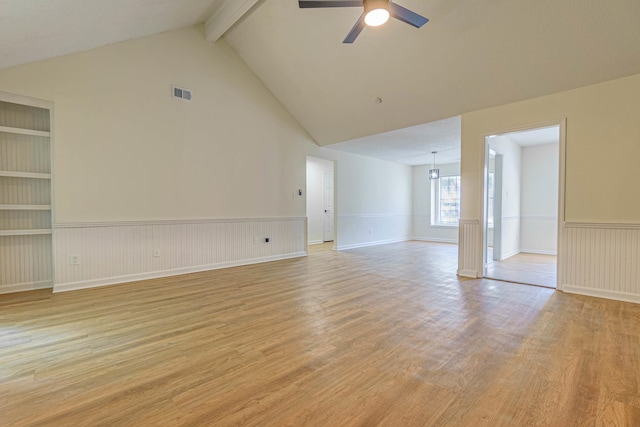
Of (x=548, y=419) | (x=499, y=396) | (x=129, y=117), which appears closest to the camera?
(x=548, y=419)

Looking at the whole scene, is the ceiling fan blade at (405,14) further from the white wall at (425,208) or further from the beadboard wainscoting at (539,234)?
the white wall at (425,208)

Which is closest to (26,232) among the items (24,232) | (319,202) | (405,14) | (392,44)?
(24,232)

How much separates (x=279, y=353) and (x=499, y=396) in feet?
4.41

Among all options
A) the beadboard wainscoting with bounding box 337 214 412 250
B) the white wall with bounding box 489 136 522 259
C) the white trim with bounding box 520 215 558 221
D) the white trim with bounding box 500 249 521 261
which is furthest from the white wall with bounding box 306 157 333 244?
the white trim with bounding box 520 215 558 221

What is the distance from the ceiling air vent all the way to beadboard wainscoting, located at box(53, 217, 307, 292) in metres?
1.89

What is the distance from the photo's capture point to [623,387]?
5.50 feet

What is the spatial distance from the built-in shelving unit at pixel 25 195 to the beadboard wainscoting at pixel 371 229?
206 inches

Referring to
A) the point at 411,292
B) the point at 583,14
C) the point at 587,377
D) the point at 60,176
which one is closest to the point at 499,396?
the point at 587,377

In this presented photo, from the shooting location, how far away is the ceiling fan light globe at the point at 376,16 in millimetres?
2564

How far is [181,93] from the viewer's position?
4.46m

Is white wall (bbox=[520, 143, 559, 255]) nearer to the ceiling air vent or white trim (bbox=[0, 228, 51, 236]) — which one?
the ceiling air vent

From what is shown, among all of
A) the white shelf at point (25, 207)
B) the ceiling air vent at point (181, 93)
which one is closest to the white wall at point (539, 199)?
the ceiling air vent at point (181, 93)

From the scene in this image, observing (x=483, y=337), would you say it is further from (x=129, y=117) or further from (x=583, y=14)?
(x=129, y=117)

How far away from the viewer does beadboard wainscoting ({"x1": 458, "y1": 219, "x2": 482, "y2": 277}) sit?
170 inches
